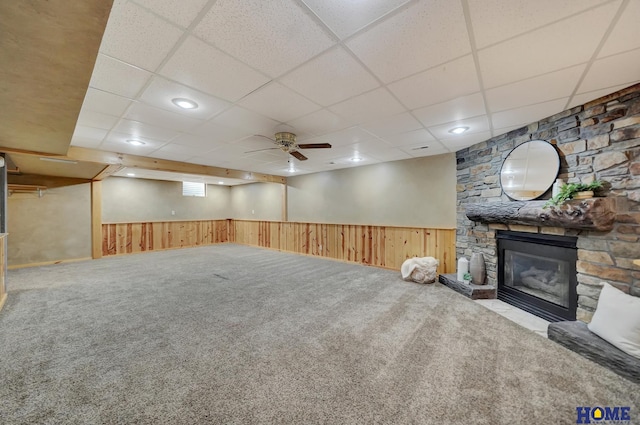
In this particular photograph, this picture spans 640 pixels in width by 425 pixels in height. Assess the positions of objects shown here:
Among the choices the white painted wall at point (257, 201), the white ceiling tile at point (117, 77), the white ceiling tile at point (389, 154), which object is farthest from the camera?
the white painted wall at point (257, 201)

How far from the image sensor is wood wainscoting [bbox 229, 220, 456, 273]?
14.5 ft

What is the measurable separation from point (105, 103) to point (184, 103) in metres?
0.76

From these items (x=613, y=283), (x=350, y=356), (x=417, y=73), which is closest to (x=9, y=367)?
(x=350, y=356)

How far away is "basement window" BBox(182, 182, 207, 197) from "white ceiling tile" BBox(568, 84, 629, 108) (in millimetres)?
9352

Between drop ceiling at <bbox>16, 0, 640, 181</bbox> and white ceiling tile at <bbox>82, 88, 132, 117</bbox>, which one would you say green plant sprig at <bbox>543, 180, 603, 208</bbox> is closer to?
drop ceiling at <bbox>16, 0, 640, 181</bbox>

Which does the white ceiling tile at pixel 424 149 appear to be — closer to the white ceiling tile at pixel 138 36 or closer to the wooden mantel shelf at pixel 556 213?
the wooden mantel shelf at pixel 556 213

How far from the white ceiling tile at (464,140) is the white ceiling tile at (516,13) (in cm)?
212

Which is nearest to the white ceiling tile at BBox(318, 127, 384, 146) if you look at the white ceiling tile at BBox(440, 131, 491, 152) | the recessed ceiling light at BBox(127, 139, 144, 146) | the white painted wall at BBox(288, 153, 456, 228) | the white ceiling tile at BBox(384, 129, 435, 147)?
the white ceiling tile at BBox(384, 129, 435, 147)

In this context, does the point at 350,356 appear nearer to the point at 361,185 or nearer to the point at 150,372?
the point at 150,372

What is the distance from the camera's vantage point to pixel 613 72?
1809mm

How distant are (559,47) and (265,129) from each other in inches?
106

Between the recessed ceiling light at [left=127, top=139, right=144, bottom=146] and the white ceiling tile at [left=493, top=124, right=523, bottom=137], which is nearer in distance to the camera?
the white ceiling tile at [left=493, top=124, right=523, bottom=137]

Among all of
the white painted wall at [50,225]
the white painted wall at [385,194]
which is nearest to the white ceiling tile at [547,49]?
the white painted wall at [385,194]

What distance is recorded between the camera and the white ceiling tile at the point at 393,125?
2.71m
